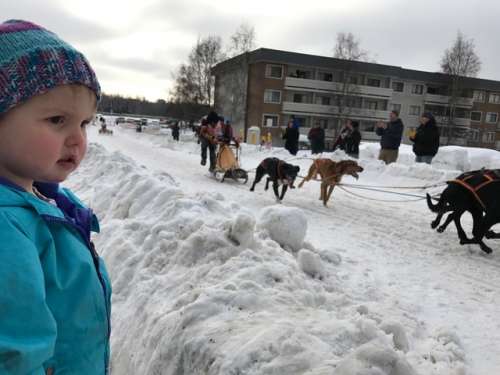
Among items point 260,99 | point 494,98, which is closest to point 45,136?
point 260,99

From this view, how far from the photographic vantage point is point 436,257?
5.43m

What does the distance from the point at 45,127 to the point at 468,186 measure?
616 cm

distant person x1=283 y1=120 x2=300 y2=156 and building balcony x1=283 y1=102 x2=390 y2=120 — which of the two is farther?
building balcony x1=283 y1=102 x2=390 y2=120

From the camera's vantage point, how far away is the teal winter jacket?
97cm

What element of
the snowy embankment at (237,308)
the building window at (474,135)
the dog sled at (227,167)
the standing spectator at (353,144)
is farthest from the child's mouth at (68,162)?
the building window at (474,135)

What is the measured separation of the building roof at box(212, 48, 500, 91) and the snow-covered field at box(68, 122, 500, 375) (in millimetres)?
42761

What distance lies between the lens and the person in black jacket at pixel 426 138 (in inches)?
440

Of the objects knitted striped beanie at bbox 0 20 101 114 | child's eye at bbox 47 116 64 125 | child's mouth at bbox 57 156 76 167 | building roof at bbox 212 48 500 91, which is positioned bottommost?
child's mouth at bbox 57 156 76 167

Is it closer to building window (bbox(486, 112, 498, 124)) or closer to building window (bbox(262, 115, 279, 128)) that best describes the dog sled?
building window (bbox(262, 115, 279, 128))

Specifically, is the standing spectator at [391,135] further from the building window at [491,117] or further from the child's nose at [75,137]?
the building window at [491,117]

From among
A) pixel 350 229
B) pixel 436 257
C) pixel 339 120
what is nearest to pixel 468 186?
pixel 436 257

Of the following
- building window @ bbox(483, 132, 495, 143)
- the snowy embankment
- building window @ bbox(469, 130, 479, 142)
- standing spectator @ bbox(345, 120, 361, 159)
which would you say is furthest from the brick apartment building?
the snowy embankment

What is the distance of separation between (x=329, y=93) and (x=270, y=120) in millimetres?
9042

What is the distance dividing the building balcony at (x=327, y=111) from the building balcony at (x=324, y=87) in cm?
204
